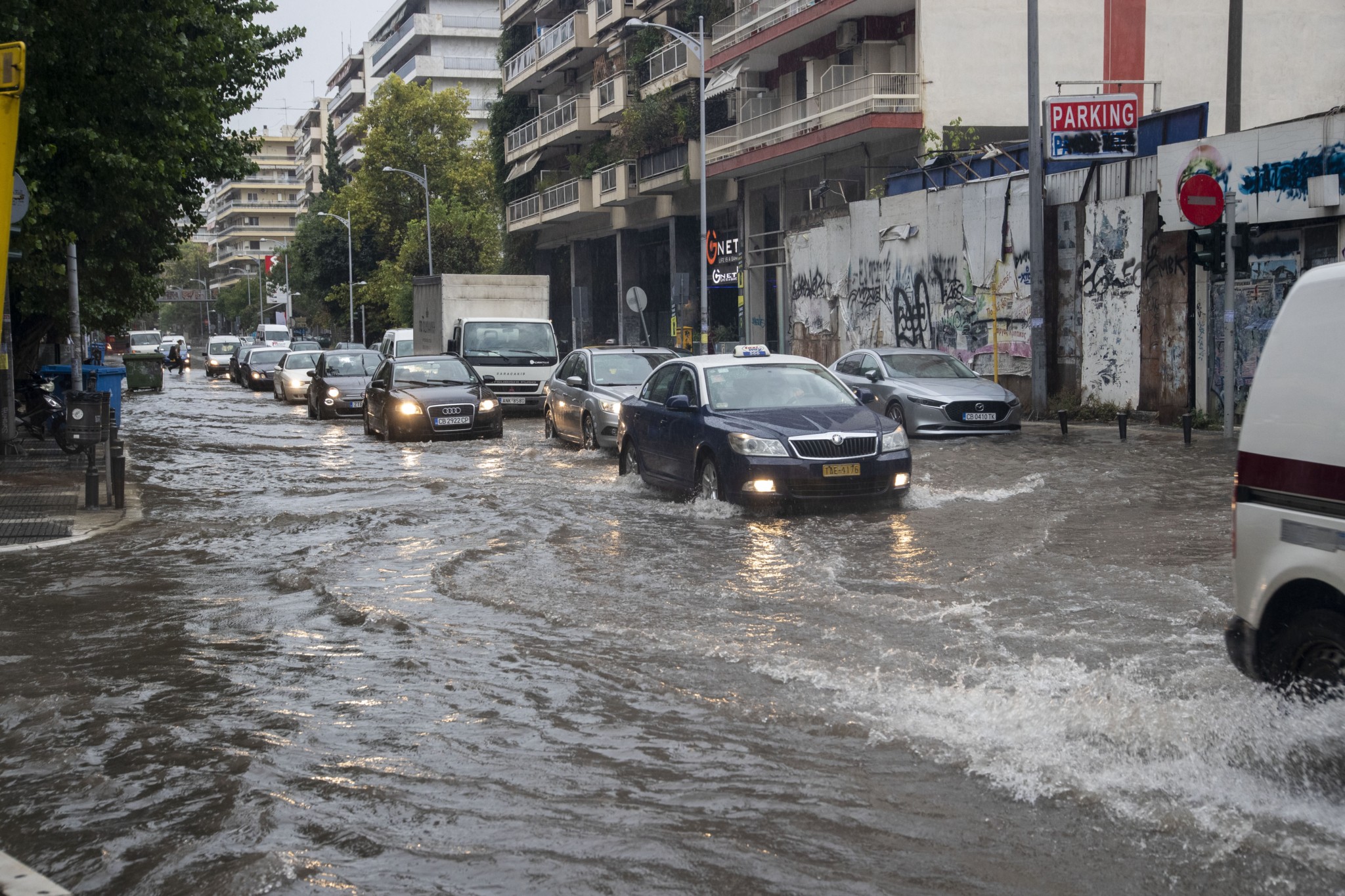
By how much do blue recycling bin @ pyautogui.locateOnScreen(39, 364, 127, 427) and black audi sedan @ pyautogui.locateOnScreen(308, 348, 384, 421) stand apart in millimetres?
5573

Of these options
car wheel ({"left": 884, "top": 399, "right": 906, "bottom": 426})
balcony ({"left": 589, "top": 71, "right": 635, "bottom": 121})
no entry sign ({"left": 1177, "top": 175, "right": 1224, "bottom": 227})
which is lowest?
car wheel ({"left": 884, "top": 399, "right": 906, "bottom": 426})

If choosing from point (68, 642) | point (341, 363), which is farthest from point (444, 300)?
point (68, 642)

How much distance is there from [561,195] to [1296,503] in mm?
48726

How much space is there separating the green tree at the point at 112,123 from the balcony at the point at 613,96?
2695 centimetres

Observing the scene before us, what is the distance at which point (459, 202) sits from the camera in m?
71.2

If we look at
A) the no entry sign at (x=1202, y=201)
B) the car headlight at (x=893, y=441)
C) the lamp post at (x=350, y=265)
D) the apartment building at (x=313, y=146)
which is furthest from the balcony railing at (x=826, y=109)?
the apartment building at (x=313, y=146)

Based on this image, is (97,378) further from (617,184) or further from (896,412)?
(617,184)

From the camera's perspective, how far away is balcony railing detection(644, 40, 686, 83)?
43.9 m

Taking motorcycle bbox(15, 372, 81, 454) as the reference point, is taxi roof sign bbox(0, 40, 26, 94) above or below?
above

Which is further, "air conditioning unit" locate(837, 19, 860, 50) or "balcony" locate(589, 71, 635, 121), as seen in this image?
"balcony" locate(589, 71, 635, 121)

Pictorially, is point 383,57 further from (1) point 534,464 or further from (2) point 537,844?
(2) point 537,844

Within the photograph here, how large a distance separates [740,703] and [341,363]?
86.9 feet

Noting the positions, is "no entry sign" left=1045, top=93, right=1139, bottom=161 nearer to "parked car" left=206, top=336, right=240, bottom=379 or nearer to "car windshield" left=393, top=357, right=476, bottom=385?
"car windshield" left=393, top=357, right=476, bottom=385

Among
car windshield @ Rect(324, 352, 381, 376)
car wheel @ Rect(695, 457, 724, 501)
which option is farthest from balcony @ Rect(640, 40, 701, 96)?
car wheel @ Rect(695, 457, 724, 501)
